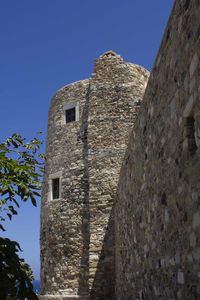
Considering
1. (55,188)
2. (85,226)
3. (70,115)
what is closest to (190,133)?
(85,226)

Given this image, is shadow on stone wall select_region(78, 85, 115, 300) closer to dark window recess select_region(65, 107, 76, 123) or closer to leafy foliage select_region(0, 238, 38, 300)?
dark window recess select_region(65, 107, 76, 123)

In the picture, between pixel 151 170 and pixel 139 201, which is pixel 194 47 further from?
pixel 139 201

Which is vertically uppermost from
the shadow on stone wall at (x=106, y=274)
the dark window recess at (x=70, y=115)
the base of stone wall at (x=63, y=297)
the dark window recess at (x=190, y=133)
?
the dark window recess at (x=70, y=115)

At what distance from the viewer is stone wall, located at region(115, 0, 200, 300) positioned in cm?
438

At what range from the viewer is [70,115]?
1541 centimetres

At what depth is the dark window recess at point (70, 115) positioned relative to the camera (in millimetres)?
15266

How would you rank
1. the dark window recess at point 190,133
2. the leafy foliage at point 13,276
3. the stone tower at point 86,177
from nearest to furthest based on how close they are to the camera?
the leafy foliage at point 13,276
the dark window recess at point 190,133
the stone tower at point 86,177

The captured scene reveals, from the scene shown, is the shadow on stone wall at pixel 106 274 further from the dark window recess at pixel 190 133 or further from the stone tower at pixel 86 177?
the dark window recess at pixel 190 133

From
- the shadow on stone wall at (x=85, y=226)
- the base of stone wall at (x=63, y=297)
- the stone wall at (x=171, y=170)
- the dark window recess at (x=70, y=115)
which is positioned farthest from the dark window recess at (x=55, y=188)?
the stone wall at (x=171, y=170)

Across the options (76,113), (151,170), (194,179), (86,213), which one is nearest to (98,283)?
(86,213)

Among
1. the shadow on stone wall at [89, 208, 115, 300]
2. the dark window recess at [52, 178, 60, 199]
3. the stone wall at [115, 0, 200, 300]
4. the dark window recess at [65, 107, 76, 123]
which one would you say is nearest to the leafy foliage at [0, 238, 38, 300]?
the stone wall at [115, 0, 200, 300]

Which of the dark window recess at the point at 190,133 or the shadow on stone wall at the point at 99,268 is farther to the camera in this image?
the shadow on stone wall at the point at 99,268

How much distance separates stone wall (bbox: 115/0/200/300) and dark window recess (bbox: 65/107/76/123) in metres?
7.50

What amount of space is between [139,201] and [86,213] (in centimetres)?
633
